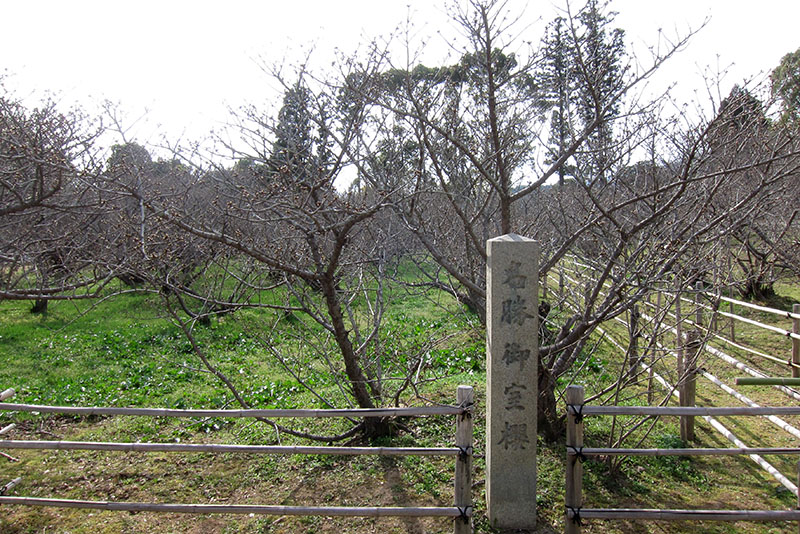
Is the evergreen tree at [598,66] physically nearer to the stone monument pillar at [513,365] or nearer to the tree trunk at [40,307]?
the stone monument pillar at [513,365]

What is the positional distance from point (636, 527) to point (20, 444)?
12.9ft

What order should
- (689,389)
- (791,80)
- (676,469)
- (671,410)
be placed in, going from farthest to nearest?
(791,80), (689,389), (676,469), (671,410)

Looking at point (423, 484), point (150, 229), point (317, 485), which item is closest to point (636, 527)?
point (423, 484)

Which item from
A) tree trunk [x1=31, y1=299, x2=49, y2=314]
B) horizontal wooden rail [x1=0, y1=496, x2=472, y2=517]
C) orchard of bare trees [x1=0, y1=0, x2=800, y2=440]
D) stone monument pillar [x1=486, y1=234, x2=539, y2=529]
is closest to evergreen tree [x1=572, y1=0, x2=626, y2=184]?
orchard of bare trees [x1=0, y1=0, x2=800, y2=440]

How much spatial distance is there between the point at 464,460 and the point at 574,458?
2.08 feet

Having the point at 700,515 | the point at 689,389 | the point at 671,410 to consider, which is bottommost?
the point at 700,515

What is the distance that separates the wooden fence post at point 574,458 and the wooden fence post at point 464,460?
566mm

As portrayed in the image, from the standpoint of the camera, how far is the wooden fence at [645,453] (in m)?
2.95

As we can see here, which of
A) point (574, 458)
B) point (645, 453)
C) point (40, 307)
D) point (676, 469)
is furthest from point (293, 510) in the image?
point (40, 307)

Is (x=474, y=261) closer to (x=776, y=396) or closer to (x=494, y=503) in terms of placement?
(x=494, y=503)

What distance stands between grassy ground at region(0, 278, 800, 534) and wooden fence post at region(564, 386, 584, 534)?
51cm

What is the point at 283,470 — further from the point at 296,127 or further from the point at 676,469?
the point at 676,469

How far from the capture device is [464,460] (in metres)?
3.02

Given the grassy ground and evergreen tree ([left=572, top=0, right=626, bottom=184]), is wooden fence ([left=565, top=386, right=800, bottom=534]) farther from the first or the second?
evergreen tree ([left=572, top=0, right=626, bottom=184])
